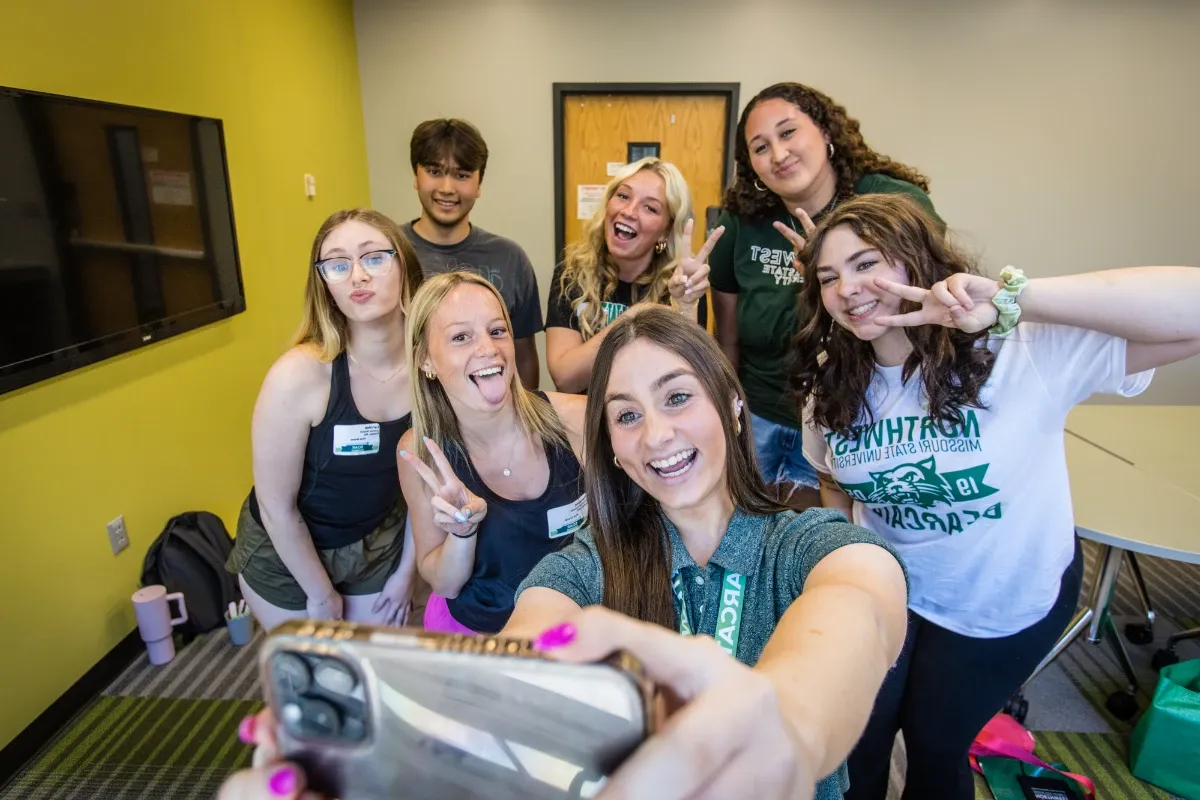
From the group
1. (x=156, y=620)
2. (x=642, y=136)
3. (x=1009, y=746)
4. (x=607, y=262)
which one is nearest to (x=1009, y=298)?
(x=607, y=262)

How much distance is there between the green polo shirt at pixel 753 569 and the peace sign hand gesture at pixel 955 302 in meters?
0.51

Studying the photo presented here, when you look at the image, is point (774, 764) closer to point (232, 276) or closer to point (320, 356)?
point (320, 356)

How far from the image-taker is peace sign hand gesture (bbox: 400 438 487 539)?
135 cm

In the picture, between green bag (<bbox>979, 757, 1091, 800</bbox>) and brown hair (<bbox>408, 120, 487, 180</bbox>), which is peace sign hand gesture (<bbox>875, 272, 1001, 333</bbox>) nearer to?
green bag (<bbox>979, 757, 1091, 800</bbox>)

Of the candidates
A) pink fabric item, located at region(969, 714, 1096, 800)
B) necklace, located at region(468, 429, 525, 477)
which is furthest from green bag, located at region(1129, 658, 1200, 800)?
necklace, located at region(468, 429, 525, 477)

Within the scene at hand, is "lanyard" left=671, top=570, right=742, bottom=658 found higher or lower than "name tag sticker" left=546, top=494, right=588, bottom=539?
higher

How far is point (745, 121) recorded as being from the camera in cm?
211

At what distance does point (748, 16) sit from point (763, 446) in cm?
346

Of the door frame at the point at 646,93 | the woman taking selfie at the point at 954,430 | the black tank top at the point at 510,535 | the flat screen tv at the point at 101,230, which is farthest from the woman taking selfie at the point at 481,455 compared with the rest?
the door frame at the point at 646,93

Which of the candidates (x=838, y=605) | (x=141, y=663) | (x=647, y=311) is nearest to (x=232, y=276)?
(x=141, y=663)

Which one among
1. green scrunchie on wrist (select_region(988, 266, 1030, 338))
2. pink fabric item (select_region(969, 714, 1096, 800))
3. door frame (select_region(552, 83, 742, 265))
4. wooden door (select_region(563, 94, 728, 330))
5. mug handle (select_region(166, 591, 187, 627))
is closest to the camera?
green scrunchie on wrist (select_region(988, 266, 1030, 338))

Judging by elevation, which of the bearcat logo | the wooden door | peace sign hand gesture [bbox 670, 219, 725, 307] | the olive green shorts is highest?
the wooden door

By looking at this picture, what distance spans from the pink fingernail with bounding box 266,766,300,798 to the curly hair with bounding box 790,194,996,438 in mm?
1245

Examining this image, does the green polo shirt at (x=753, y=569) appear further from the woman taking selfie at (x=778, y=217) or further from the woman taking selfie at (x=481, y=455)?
the woman taking selfie at (x=778, y=217)
